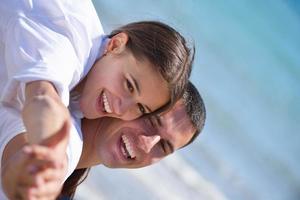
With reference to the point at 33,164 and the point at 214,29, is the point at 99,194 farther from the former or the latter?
the point at 33,164

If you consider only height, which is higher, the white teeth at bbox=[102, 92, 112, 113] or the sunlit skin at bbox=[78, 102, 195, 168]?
the white teeth at bbox=[102, 92, 112, 113]

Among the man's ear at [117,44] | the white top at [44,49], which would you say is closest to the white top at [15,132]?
the white top at [44,49]

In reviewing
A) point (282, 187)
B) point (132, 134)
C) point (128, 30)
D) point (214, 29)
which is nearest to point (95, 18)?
point (128, 30)

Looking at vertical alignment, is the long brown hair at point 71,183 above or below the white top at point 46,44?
below

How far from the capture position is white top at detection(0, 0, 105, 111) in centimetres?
61

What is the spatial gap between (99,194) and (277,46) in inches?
20.5

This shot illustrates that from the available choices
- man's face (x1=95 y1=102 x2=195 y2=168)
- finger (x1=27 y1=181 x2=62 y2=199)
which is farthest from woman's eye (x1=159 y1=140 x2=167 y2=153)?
finger (x1=27 y1=181 x2=62 y2=199)

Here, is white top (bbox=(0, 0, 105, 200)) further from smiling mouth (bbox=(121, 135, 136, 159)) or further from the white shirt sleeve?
smiling mouth (bbox=(121, 135, 136, 159))

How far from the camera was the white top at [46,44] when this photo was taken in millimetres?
609

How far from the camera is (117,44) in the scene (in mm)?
784

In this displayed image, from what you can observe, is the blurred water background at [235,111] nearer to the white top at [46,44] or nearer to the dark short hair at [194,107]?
the dark short hair at [194,107]

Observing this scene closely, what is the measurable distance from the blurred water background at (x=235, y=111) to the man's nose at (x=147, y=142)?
1.33 ft

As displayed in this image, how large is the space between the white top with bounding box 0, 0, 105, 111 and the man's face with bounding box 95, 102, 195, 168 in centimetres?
14

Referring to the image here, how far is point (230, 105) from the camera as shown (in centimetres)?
137
